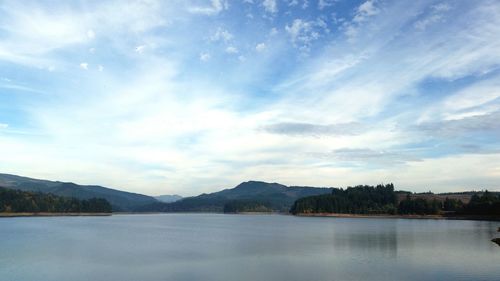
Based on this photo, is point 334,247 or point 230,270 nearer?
point 230,270

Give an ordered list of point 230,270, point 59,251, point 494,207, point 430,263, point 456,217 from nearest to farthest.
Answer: point 230,270 → point 430,263 → point 59,251 → point 494,207 → point 456,217

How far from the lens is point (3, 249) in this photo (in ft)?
209

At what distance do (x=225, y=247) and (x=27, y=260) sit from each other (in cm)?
2877

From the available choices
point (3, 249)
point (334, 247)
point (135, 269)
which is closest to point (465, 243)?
point (334, 247)

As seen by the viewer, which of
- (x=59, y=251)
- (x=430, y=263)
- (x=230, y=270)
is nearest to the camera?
(x=230, y=270)

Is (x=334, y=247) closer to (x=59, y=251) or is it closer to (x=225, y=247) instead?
(x=225, y=247)

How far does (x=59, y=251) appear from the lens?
205 feet

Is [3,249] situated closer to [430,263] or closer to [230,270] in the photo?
[230,270]

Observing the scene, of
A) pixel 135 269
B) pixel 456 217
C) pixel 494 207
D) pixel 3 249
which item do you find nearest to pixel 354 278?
pixel 135 269

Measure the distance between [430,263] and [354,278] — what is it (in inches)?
590

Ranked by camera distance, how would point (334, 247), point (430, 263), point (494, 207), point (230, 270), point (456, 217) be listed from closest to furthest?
point (230, 270)
point (430, 263)
point (334, 247)
point (494, 207)
point (456, 217)

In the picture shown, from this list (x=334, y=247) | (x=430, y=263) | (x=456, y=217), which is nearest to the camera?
(x=430, y=263)

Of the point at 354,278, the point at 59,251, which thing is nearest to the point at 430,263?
the point at 354,278

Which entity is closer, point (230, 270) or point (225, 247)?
point (230, 270)
